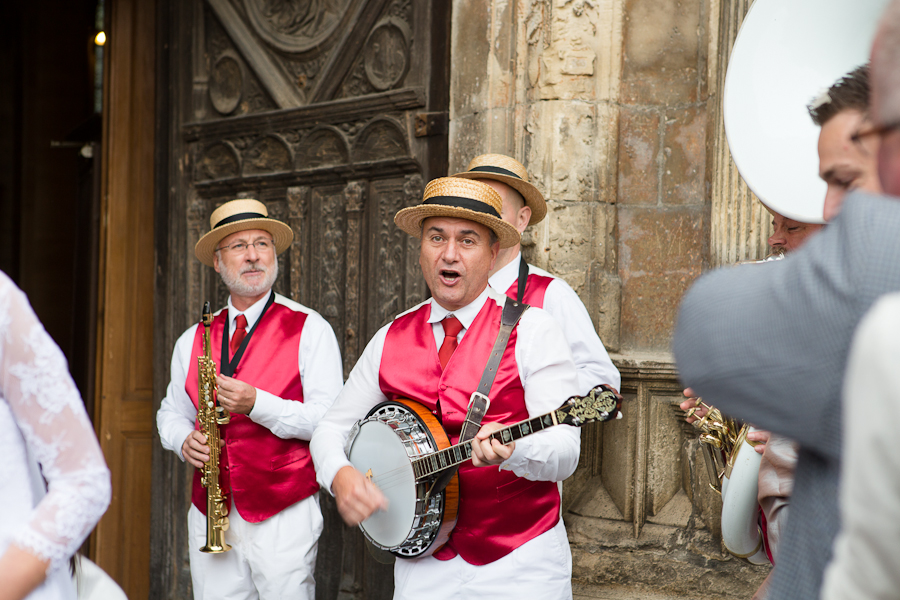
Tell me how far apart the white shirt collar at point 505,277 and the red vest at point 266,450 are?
92 centimetres

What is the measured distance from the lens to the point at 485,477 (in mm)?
2684

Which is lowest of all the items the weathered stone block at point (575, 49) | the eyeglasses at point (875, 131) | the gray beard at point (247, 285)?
the gray beard at point (247, 285)

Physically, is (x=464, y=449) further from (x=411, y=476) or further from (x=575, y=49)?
(x=575, y=49)

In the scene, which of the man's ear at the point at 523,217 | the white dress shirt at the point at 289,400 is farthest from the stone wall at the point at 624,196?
the white dress shirt at the point at 289,400

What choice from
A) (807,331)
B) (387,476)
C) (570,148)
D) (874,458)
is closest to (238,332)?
(387,476)

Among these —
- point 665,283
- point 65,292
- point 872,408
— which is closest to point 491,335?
point 665,283

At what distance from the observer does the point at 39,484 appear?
1617 mm

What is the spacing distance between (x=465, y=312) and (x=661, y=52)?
6.13ft

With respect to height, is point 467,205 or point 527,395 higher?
point 467,205

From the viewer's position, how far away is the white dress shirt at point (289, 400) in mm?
3463

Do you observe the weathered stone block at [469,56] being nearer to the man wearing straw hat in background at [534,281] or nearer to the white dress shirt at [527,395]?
the man wearing straw hat in background at [534,281]

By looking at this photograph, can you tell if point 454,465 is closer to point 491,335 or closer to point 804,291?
point 491,335

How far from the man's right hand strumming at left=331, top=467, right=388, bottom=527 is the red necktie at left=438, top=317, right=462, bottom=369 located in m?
0.48

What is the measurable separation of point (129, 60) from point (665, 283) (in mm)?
3854
